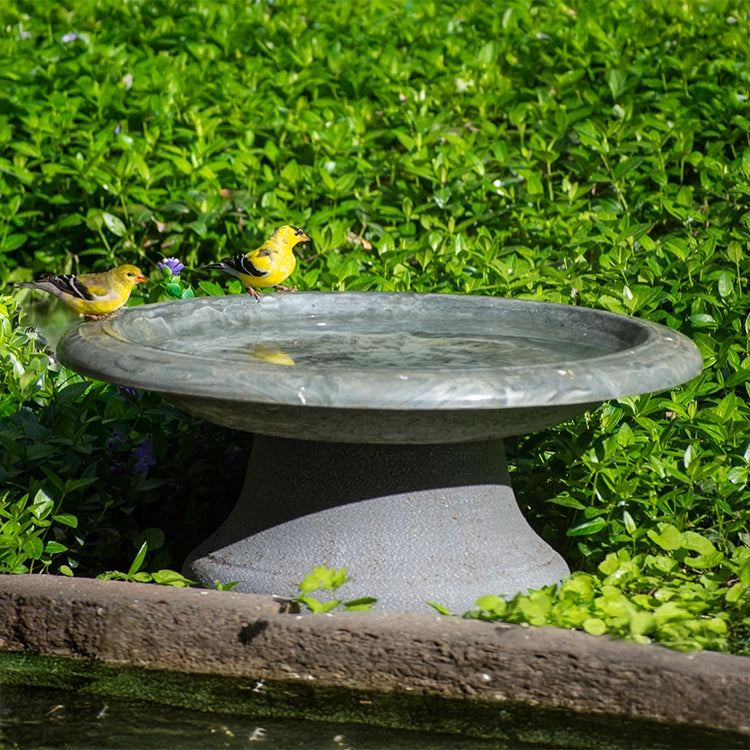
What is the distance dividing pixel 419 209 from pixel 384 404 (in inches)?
111

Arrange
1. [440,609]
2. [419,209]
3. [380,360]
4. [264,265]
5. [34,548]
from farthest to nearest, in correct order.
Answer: [419,209], [264,265], [380,360], [34,548], [440,609]

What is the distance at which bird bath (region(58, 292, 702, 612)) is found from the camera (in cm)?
286

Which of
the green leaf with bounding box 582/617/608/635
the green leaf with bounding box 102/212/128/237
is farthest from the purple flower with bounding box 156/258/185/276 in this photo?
the green leaf with bounding box 582/617/608/635

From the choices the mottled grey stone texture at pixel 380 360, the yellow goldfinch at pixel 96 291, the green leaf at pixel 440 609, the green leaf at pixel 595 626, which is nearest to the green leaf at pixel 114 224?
the yellow goldfinch at pixel 96 291

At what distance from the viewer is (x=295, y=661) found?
2953 mm

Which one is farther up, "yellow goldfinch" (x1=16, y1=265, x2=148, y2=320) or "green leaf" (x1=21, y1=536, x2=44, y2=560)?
"yellow goldfinch" (x1=16, y1=265, x2=148, y2=320)

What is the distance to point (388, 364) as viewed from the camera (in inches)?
137

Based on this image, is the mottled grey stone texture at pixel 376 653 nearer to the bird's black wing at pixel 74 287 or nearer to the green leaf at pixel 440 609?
the green leaf at pixel 440 609

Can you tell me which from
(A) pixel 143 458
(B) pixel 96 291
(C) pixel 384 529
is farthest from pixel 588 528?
(B) pixel 96 291

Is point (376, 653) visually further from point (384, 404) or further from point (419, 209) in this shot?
point (419, 209)

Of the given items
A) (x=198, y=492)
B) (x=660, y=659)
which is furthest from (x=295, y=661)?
(x=198, y=492)

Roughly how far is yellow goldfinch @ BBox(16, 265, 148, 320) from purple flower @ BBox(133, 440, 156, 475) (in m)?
0.52

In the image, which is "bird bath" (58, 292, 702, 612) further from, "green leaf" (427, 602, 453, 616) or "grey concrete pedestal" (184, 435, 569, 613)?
"green leaf" (427, 602, 453, 616)

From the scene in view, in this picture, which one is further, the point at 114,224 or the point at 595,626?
the point at 114,224
